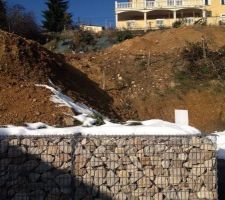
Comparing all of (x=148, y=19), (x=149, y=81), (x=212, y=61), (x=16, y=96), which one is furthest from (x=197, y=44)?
(x=148, y=19)

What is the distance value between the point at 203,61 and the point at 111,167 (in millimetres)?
17442

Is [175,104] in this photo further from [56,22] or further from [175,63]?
[56,22]

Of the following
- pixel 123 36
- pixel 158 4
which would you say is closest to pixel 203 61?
pixel 123 36

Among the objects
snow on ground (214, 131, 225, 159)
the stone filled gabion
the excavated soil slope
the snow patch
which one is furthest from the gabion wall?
the snow patch

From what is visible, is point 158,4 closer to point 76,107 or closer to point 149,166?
point 76,107

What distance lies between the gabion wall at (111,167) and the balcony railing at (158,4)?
49885 mm

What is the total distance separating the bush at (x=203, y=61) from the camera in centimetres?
2708


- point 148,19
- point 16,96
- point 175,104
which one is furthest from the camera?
point 148,19

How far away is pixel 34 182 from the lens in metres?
11.3

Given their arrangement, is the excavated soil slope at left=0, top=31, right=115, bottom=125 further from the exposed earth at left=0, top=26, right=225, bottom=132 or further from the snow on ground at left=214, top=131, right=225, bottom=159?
the snow on ground at left=214, top=131, right=225, bottom=159

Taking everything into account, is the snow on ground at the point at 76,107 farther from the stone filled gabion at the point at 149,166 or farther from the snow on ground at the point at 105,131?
the stone filled gabion at the point at 149,166

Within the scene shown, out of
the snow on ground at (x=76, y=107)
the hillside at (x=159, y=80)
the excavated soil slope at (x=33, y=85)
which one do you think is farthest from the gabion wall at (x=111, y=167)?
the hillside at (x=159, y=80)

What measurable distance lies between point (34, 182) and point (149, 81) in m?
15.7

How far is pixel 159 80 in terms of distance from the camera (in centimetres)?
2659
